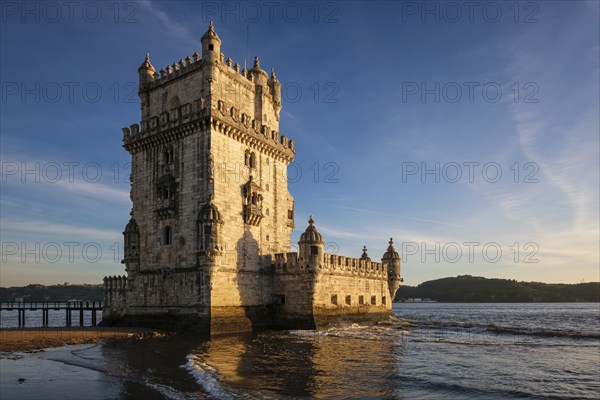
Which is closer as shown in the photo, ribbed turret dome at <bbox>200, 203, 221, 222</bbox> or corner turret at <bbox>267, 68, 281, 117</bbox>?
ribbed turret dome at <bbox>200, 203, 221, 222</bbox>

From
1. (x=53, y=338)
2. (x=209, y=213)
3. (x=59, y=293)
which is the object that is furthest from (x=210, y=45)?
(x=59, y=293)

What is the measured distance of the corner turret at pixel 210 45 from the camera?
3741 cm

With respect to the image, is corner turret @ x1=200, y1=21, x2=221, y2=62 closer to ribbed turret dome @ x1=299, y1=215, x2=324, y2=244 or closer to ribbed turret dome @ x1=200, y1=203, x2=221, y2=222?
ribbed turret dome @ x1=200, y1=203, x2=221, y2=222

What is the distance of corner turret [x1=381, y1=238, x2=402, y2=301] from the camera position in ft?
177

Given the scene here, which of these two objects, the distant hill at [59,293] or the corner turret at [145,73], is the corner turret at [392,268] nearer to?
the corner turret at [145,73]

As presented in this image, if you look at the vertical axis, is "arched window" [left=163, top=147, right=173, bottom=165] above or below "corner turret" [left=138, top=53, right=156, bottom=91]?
below

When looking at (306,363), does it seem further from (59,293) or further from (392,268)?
(59,293)

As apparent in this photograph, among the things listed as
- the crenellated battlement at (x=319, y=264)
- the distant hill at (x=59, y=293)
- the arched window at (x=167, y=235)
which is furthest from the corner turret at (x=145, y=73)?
the distant hill at (x=59, y=293)

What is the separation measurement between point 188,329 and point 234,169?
1279 cm

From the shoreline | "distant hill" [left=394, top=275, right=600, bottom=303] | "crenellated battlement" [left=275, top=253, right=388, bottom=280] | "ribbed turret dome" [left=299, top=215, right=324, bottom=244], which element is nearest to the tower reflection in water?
the shoreline

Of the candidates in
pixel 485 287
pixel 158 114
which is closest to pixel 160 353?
pixel 158 114

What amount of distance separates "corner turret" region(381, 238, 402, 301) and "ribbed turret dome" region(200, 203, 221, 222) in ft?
82.6

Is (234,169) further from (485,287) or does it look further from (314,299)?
(485,287)

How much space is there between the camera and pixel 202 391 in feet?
54.2
